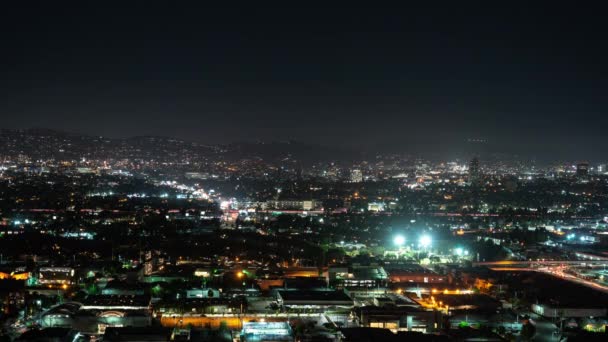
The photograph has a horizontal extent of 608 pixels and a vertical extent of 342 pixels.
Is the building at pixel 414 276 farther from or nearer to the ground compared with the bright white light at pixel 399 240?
nearer to the ground

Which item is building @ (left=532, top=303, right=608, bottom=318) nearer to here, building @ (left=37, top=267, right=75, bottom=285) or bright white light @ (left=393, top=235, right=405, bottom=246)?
building @ (left=37, top=267, right=75, bottom=285)

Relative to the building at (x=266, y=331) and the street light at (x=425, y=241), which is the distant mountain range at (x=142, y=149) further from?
the building at (x=266, y=331)

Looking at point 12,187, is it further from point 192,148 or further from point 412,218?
point 192,148

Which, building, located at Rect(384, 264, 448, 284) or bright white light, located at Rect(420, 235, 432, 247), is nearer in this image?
building, located at Rect(384, 264, 448, 284)

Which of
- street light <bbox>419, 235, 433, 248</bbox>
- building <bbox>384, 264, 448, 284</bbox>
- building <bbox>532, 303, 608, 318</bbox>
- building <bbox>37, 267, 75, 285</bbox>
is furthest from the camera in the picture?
street light <bbox>419, 235, 433, 248</bbox>

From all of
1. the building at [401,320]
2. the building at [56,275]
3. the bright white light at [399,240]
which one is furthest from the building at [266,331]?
the bright white light at [399,240]

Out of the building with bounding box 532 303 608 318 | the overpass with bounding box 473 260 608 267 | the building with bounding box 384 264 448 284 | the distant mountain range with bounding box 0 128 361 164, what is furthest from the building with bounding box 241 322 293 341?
the distant mountain range with bounding box 0 128 361 164
